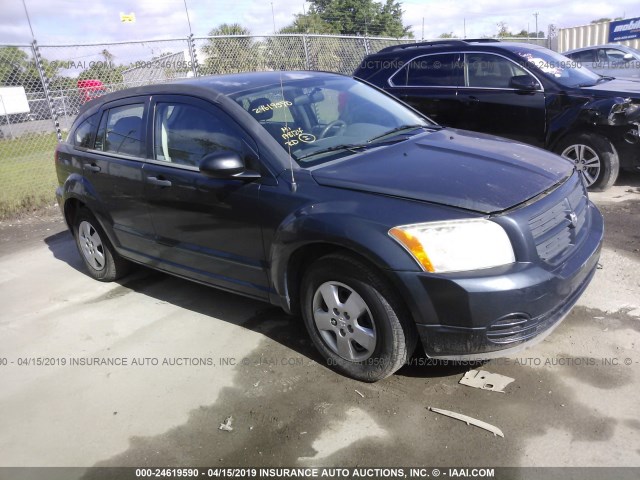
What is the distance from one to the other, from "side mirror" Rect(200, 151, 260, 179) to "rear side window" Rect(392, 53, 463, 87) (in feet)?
15.7

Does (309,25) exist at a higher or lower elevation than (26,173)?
higher

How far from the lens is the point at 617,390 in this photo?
9.56ft

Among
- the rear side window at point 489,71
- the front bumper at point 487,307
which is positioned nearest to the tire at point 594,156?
the rear side window at point 489,71

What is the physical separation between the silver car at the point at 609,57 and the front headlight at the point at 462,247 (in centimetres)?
1249

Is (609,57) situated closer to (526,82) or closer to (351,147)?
(526,82)

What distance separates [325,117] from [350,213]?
1192mm

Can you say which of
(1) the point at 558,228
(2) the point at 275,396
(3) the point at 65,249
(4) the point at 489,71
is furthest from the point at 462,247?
(3) the point at 65,249

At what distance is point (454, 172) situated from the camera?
9.94 ft

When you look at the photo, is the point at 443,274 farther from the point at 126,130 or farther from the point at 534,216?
the point at 126,130

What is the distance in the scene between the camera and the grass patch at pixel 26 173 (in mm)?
8164

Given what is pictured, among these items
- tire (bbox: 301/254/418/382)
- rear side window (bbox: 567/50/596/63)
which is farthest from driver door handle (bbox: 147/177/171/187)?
rear side window (bbox: 567/50/596/63)

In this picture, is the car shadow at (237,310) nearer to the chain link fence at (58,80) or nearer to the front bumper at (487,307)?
the front bumper at (487,307)

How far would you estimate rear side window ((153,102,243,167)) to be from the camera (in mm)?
3506

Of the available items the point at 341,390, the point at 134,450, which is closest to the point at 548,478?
the point at 341,390
